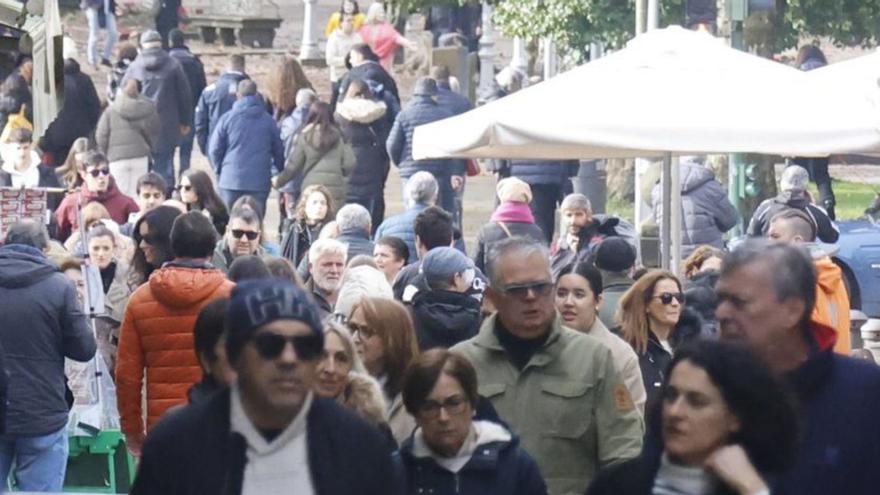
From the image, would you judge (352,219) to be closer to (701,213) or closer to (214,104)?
(701,213)

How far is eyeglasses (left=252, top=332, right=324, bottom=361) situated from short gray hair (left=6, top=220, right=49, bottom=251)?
6226mm

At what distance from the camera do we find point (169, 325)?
378 inches

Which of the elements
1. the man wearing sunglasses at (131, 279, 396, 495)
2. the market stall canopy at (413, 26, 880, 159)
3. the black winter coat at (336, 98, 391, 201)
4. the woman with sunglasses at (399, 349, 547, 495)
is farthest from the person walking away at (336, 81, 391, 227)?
the man wearing sunglasses at (131, 279, 396, 495)

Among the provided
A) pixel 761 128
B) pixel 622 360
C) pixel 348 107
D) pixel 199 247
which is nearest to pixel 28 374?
pixel 199 247

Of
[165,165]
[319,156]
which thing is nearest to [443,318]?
[319,156]

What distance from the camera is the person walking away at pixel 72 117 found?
23.1 metres

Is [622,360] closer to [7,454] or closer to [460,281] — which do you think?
[460,281]

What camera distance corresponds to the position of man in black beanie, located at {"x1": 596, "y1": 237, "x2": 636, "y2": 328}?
1148cm

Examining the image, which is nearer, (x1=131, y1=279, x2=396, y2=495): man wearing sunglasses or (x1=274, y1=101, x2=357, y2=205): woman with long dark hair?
(x1=131, y1=279, x2=396, y2=495): man wearing sunglasses

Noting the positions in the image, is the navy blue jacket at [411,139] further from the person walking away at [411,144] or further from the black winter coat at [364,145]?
the black winter coat at [364,145]

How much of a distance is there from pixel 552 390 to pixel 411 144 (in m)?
12.5

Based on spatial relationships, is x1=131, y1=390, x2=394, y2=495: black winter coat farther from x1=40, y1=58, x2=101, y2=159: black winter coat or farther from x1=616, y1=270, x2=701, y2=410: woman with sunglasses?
x1=40, y1=58, x2=101, y2=159: black winter coat

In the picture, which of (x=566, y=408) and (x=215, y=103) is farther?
(x=215, y=103)

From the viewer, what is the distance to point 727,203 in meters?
16.7
